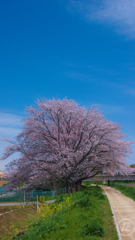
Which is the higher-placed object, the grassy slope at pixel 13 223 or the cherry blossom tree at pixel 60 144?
the cherry blossom tree at pixel 60 144

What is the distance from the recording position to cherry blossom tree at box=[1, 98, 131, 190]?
21562 millimetres

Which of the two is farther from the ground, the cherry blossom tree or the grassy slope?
the cherry blossom tree

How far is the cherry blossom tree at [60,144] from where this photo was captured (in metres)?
21.6

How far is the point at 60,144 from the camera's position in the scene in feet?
73.4

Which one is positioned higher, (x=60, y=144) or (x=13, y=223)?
(x=60, y=144)

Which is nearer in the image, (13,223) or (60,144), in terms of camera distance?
(13,223)

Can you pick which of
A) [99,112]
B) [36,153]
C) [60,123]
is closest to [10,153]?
[36,153]

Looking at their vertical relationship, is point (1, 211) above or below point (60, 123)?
below

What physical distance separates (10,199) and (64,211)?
12182 mm

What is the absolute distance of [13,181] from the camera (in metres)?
24.2

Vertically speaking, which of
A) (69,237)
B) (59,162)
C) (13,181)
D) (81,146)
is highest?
(81,146)

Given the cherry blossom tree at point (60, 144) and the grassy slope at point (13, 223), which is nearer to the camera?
the grassy slope at point (13, 223)

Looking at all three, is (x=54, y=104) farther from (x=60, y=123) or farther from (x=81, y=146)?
(x=81, y=146)

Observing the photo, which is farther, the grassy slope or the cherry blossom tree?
the cherry blossom tree
